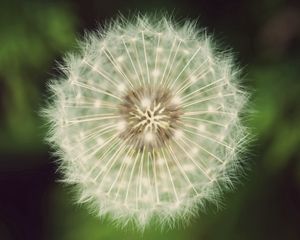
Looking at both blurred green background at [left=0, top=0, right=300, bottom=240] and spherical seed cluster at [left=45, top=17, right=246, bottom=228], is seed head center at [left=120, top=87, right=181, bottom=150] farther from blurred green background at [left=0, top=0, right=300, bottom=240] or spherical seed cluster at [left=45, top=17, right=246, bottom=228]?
blurred green background at [left=0, top=0, right=300, bottom=240]

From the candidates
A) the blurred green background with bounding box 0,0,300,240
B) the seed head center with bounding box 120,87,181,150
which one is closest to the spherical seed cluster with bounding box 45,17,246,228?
the seed head center with bounding box 120,87,181,150

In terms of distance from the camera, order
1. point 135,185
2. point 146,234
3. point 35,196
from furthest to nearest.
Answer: point 35,196 → point 146,234 → point 135,185

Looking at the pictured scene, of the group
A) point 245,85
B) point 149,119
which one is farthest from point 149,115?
point 245,85

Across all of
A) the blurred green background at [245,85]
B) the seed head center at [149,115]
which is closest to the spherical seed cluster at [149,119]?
the seed head center at [149,115]

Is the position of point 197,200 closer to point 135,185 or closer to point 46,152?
point 135,185

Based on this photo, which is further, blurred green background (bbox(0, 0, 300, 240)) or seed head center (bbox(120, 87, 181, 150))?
blurred green background (bbox(0, 0, 300, 240))

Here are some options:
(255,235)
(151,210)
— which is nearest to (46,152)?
(151,210)
